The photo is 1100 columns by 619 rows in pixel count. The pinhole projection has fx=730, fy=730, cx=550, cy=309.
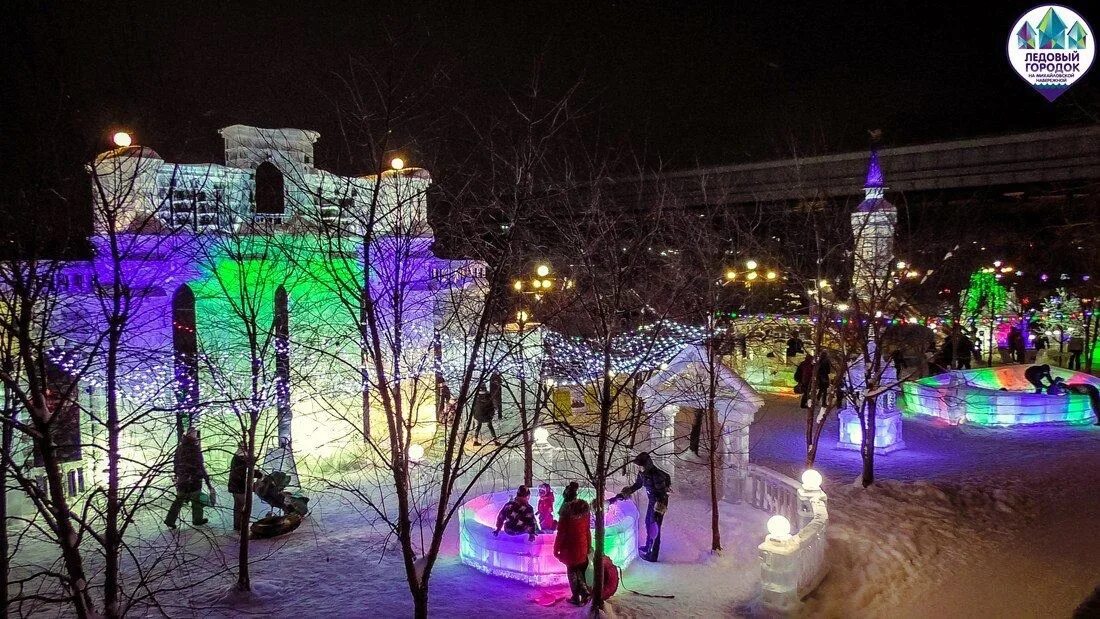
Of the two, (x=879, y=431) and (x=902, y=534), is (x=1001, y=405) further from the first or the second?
Answer: (x=902, y=534)

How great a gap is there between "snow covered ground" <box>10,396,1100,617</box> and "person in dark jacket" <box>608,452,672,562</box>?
0.29 meters

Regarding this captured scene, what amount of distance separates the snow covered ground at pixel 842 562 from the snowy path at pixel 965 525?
3 centimetres

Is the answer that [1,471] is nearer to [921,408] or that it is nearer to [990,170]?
[921,408]

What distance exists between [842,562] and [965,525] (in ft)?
7.94

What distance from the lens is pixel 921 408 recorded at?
18.1m

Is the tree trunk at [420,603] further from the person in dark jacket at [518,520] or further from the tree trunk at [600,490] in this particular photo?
the person in dark jacket at [518,520]

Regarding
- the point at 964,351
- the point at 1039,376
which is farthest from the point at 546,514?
the point at 964,351

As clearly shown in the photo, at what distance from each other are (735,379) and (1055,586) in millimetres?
4762

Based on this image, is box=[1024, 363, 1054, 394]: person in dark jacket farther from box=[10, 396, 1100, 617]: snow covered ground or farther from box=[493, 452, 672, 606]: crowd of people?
box=[493, 452, 672, 606]: crowd of people

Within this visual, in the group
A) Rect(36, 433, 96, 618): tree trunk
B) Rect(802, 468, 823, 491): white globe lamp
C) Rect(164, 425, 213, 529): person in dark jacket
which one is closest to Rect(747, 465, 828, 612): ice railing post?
Rect(802, 468, 823, 491): white globe lamp

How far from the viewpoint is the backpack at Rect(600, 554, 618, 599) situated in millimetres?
8062

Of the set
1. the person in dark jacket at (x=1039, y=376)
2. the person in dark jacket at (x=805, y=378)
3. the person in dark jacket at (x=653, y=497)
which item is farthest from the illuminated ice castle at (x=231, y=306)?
the person in dark jacket at (x=1039, y=376)

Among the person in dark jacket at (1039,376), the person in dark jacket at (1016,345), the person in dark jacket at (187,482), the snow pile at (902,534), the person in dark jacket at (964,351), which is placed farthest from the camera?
the person in dark jacket at (1016,345)

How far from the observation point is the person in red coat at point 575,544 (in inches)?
315
